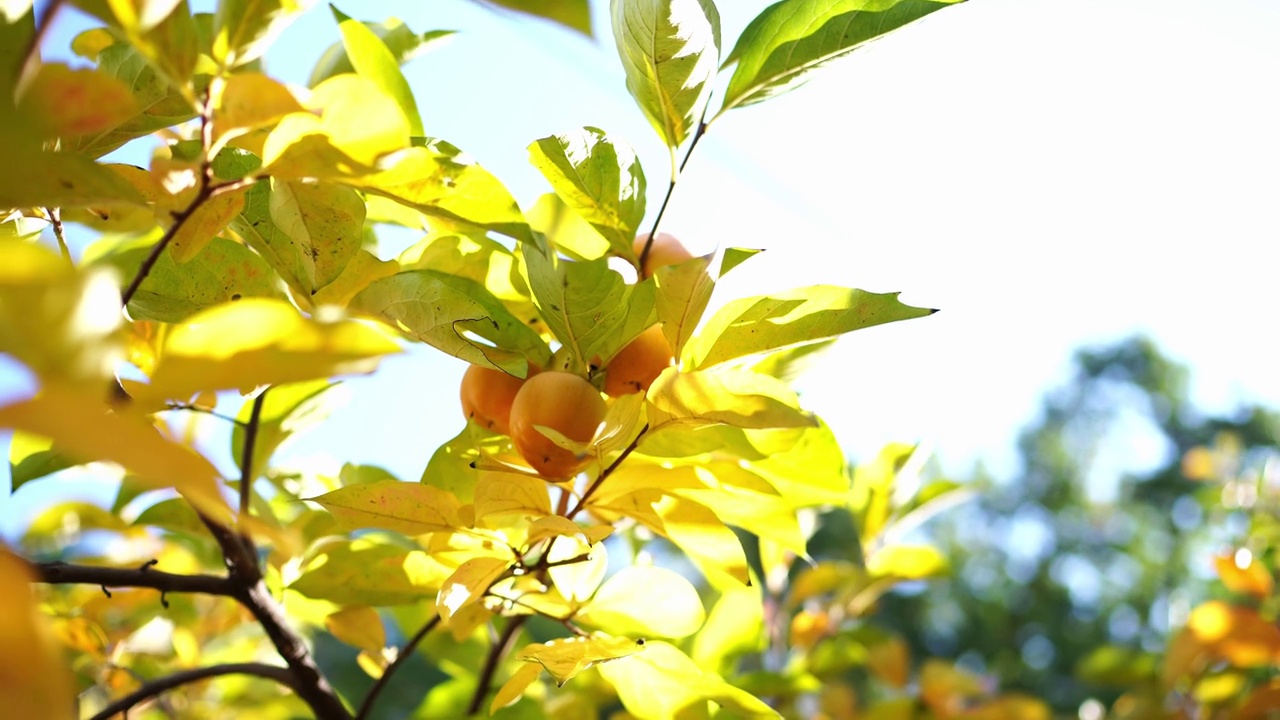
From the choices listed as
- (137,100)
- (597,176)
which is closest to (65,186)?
(137,100)

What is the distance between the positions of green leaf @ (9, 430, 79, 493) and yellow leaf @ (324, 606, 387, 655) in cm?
20

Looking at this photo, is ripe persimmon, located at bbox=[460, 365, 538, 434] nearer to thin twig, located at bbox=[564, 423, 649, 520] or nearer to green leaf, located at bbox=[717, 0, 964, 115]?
thin twig, located at bbox=[564, 423, 649, 520]

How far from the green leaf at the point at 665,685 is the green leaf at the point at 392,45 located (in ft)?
1.52

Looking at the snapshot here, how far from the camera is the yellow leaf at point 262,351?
22cm

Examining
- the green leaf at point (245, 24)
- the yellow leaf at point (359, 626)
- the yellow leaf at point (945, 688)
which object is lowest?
the yellow leaf at point (945, 688)

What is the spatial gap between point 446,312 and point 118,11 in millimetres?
180

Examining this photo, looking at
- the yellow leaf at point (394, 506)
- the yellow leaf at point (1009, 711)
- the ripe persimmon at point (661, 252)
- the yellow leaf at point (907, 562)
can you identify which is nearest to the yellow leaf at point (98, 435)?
the yellow leaf at point (394, 506)

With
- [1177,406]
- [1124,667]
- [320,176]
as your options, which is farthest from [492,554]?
[1177,406]

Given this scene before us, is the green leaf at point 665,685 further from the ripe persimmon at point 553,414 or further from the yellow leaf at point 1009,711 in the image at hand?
the yellow leaf at point 1009,711

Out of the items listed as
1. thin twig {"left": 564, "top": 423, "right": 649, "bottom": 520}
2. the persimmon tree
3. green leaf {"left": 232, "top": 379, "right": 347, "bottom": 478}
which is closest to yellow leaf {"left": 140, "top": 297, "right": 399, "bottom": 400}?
the persimmon tree

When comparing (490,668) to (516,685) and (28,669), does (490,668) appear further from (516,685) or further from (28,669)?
(28,669)

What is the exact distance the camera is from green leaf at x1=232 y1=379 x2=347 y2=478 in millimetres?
664

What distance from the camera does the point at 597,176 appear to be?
48 centimetres

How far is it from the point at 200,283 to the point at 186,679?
250 mm
